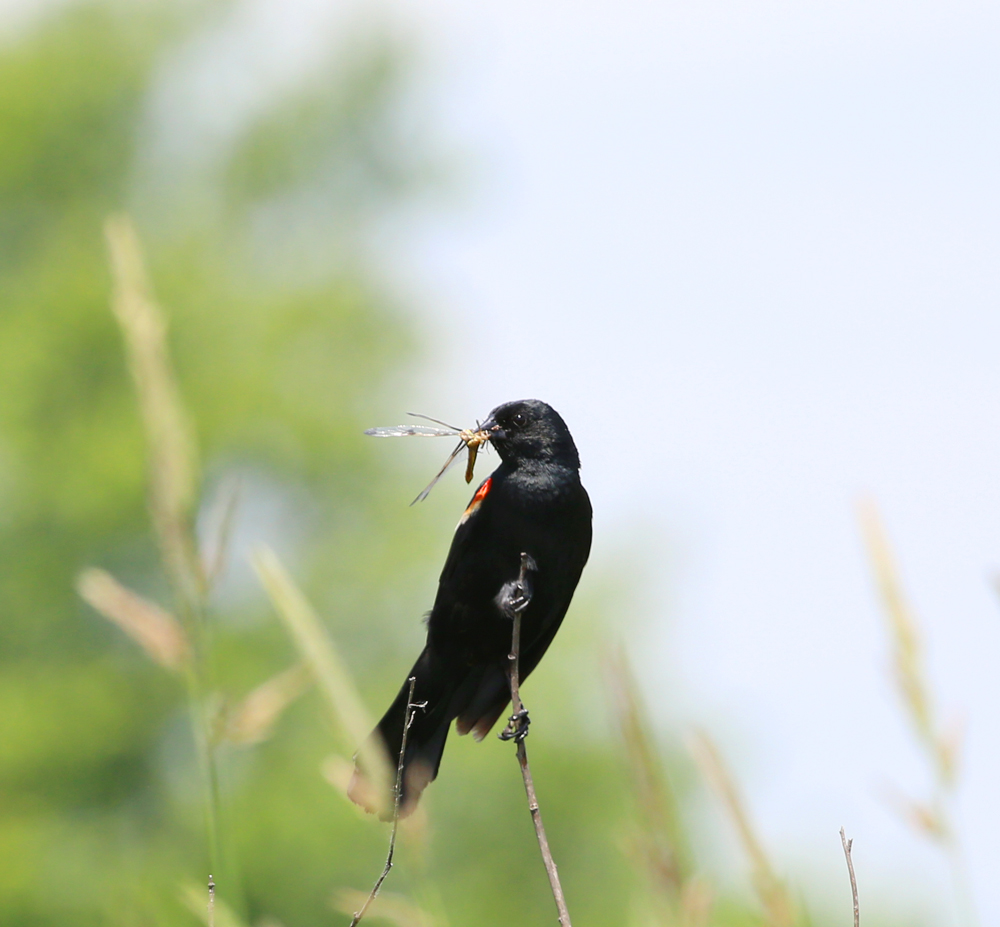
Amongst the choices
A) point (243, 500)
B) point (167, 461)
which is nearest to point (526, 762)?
point (167, 461)

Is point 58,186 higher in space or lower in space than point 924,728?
higher

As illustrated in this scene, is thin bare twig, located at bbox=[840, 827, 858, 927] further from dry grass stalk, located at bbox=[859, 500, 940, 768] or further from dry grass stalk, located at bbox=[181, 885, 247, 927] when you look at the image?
dry grass stalk, located at bbox=[181, 885, 247, 927]

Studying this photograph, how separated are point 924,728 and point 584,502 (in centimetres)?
138

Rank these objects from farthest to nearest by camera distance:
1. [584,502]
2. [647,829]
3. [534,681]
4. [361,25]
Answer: [361,25], [534,681], [584,502], [647,829]

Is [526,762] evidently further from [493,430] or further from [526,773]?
[493,430]

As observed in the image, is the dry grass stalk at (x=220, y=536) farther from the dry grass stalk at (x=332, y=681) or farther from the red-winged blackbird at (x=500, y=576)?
the red-winged blackbird at (x=500, y=576)

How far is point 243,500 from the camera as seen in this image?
12852mm

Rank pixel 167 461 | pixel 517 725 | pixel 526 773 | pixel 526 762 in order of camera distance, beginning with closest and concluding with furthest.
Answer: pixel 167 461, pixel 526 773, pixel 526 762, pixel 517 725

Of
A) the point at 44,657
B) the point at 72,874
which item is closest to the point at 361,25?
the point at 44,657

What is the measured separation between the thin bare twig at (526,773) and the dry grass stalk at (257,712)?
1.10 ft

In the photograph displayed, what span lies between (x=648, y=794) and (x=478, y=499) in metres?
1.80

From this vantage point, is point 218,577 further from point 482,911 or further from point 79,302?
point 79,302

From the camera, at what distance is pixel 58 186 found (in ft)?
53.9

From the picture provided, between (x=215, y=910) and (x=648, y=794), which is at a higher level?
(x=648, y=794)
